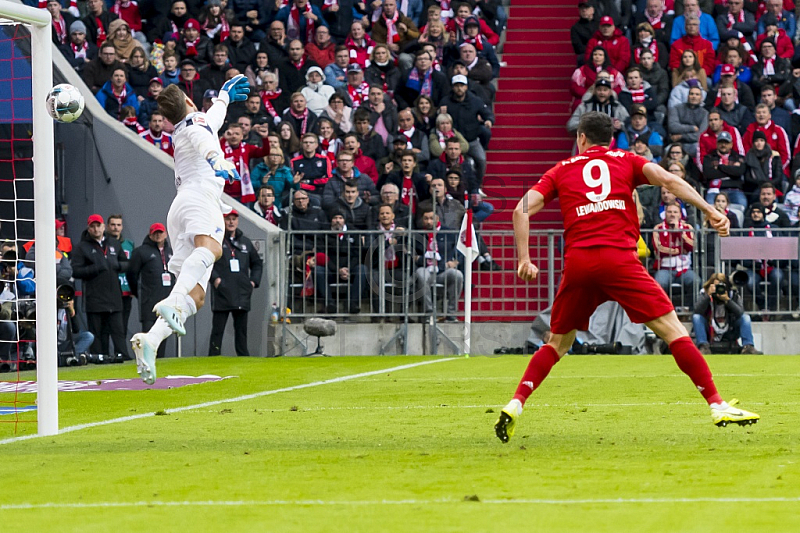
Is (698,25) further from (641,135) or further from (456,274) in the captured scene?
(456,274)

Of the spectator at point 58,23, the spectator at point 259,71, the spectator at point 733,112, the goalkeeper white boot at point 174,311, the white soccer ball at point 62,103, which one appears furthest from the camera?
the spectator at point 58,23

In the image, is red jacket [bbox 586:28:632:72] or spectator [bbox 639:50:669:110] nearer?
spectator [bbox 639:50:669:110]

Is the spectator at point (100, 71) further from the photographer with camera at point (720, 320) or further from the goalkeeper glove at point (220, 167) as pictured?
the goalkeeper glove at point (220, 167)

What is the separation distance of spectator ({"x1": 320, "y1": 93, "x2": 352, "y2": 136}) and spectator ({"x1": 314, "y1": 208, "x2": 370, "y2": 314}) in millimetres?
2072

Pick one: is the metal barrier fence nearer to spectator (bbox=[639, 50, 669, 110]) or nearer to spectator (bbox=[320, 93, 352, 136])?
spectator (bbox=[320, 93, 352, 136])

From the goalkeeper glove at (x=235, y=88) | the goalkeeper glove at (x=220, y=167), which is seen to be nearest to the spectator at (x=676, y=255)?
the goalkeeper glove at (x=235, y=88)

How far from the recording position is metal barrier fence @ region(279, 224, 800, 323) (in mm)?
19500

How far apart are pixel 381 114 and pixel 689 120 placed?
5.09 meters

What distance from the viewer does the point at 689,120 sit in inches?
850

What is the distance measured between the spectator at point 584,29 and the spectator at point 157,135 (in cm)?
749

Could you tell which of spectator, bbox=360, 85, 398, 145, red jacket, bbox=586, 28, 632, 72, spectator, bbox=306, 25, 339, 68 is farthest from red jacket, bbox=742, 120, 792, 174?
spectator, bbox=306, 25, 339, 68

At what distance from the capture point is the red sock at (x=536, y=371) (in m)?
7.81

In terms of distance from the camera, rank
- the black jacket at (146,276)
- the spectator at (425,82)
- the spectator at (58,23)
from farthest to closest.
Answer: the spectator at (58,23), the spectator at (425,82), the black jacket at (146,276)

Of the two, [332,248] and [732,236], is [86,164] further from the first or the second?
[732,236]
